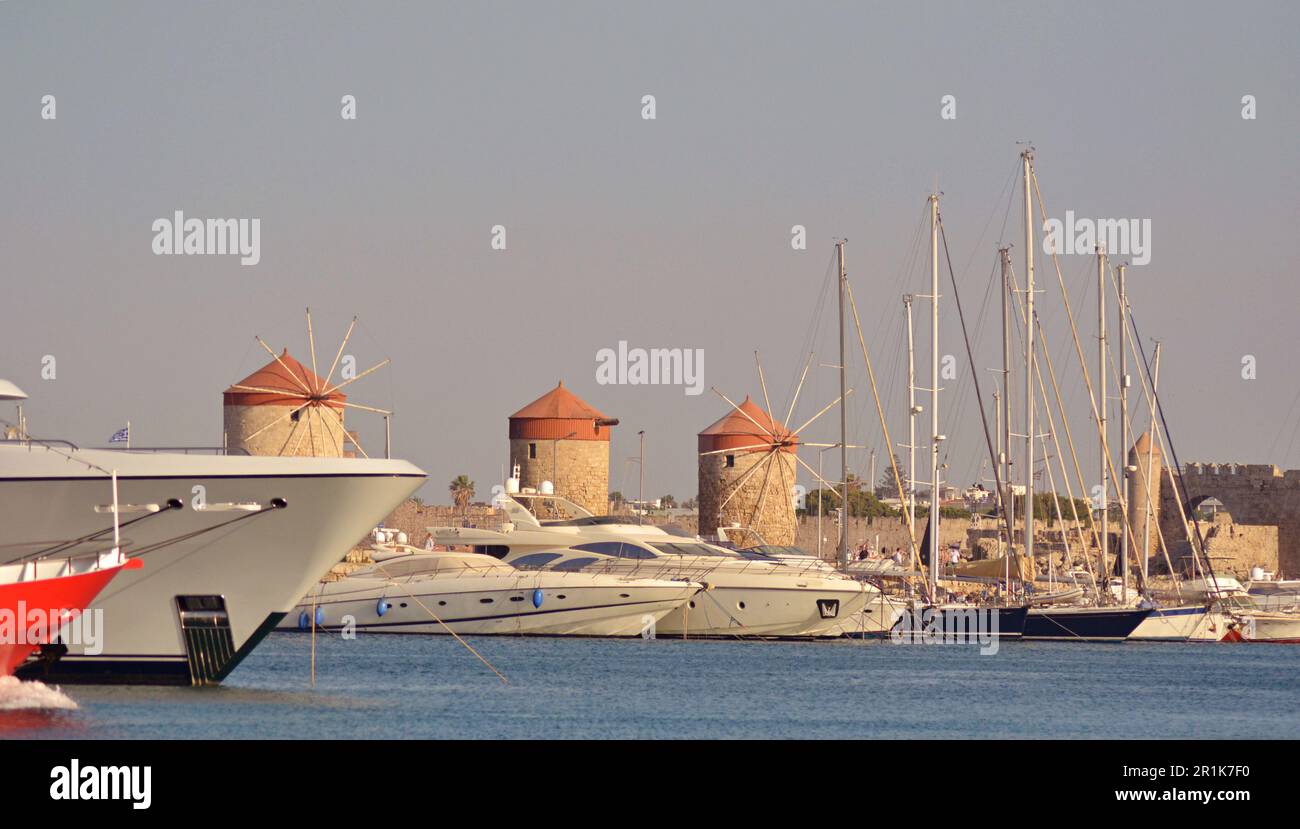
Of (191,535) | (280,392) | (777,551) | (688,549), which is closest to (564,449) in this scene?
(280,392)

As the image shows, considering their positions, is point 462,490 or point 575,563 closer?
point 575,563

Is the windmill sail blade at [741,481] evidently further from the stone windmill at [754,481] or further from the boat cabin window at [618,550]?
the boat cabin window at [618,550]

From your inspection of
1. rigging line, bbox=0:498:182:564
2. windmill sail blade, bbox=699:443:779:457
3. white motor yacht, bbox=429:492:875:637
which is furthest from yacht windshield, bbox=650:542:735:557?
windmill sail blade, bbox=699:443:779:457

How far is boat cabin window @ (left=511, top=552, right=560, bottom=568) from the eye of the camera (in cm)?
4222

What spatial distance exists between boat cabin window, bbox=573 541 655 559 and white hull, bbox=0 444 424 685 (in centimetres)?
1857

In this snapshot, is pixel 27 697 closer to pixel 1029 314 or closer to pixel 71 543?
pixel 71 543

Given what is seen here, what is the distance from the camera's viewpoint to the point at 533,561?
42.5m

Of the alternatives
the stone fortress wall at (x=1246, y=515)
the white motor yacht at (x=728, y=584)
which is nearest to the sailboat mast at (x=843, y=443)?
the white motor yacht at (x=728, y=584)

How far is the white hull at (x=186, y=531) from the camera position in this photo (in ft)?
74.6

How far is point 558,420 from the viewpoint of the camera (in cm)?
6806

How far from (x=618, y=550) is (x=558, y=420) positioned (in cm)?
2513

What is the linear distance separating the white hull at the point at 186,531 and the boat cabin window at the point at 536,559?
1762 centimetres
